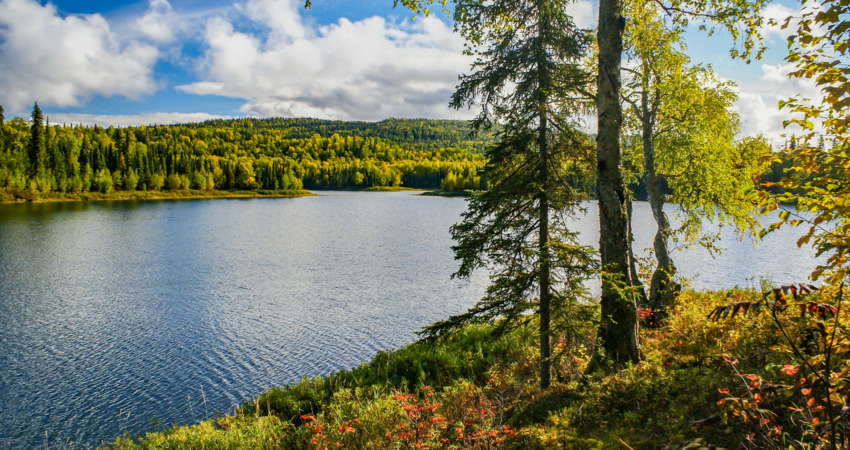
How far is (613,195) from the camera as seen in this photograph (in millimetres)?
7410

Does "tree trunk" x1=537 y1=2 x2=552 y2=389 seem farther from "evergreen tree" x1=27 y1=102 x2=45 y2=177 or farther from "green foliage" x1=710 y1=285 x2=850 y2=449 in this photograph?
"evergreen tree" x1=27 y1=102 x2=45 y2=177

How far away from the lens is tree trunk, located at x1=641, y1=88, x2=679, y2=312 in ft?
41.2

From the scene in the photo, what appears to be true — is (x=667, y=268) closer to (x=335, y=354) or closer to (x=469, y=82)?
(x=469, y=82)

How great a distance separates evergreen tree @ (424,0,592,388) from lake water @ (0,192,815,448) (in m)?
3.99

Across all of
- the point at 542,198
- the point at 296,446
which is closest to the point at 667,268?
the point at 542,198

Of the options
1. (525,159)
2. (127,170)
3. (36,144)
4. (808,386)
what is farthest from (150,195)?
(808,386)

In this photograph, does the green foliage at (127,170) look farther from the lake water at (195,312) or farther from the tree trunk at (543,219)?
the tree trunk at (543,219)

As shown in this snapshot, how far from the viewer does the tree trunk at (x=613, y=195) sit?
24.2 feet

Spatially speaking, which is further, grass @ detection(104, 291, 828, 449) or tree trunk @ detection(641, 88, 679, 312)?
tree trunk @ detection(641, 88, 679, 312)

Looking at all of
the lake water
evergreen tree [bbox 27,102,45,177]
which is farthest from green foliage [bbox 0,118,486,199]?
the lake water

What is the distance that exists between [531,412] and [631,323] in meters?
2.32

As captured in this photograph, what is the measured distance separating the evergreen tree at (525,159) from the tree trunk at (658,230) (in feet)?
14.9

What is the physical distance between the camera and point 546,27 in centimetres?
904

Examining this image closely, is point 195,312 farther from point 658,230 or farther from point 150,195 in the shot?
point 150,195
